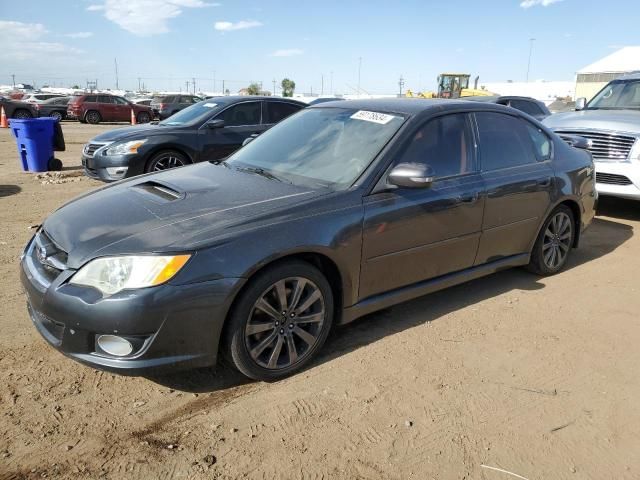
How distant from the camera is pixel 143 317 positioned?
254 centimetres

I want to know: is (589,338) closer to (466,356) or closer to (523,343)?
(523,343)

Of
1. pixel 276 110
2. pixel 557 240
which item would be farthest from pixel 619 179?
pixel 276 110

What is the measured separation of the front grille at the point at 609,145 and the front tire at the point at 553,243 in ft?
8.60

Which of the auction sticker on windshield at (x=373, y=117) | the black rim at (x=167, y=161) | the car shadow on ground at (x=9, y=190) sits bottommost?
the car shadow on ground at (x=9, y=190)

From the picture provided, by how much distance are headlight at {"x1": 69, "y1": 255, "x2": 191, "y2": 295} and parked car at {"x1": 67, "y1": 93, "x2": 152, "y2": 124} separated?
27.1 meters

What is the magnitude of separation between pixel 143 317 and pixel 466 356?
2.07 meters

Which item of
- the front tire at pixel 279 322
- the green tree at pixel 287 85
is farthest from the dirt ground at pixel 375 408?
the green tree at pixel 287 85

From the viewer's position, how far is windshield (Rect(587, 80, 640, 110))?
8.23m

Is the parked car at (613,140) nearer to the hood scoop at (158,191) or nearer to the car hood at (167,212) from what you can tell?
the car hood at (167,212)

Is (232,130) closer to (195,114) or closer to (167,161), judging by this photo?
(195,114)

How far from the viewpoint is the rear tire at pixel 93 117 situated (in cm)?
2673

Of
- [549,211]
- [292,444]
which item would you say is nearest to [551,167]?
[549,211]

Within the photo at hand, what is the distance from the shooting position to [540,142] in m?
4.71

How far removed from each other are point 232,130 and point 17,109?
21288 millimetres
